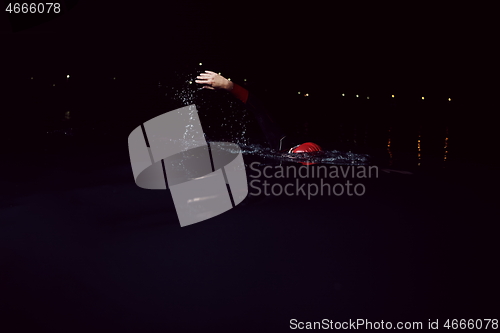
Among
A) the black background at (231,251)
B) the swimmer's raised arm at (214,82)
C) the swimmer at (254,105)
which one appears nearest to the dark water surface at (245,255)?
the black background at (231,251)

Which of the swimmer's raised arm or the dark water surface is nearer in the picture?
the dark water surface

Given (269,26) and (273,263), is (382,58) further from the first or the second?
(273,263)

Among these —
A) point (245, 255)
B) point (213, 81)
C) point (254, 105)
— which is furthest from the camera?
point (254, 105)

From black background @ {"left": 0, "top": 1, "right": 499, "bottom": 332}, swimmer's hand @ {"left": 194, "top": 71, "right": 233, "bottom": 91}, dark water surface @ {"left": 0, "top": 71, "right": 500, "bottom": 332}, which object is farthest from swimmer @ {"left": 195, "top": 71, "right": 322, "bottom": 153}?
black background @ {"left": 0, "top": 1, "right": 499, "bottom": 332}

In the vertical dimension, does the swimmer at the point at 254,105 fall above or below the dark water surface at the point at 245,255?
above

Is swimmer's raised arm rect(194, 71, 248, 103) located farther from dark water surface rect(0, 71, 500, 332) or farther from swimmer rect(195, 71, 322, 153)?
dark water surface rect(0, 71, 500, 332)

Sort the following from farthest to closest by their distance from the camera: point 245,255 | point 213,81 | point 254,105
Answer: point 254,105, point 213,81, point 245,255

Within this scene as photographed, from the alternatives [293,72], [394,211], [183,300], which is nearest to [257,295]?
[183,300]

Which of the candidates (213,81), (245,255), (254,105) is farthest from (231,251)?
(254,105)

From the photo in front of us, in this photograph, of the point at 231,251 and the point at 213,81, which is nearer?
the point at 231,251

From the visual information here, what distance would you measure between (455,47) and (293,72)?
435 inches

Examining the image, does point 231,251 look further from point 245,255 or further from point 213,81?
point 213,81

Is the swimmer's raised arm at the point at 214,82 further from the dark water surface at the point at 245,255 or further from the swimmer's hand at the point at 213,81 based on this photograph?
the dark water surface at the point at 245,255

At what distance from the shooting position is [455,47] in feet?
54.5
